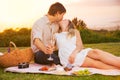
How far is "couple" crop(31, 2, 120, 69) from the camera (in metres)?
5.41

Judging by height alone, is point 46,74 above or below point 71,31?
below

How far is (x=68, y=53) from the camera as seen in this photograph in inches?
221

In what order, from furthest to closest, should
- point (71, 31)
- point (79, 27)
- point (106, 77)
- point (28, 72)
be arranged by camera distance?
point (79, 27) → point (71, 31) → point (28, 72) → point (106, 77)

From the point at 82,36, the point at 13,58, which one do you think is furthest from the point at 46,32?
the point at 82,36

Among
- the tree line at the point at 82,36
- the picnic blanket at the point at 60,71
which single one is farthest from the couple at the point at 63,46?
the tree line at the point at 82,36

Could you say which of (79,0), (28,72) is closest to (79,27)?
(79,0)

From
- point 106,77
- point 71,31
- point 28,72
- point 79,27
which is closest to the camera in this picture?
point 106,77

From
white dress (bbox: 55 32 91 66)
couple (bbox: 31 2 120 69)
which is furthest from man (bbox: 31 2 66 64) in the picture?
white dress (bbox: 55 32 91 66)

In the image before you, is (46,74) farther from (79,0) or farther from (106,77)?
(79,0)

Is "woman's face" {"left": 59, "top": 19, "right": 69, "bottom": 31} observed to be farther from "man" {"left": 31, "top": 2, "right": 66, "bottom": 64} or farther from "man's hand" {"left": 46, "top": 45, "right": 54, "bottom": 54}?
"man's hand" {"left": 46, "top": 45, "right": 54, "bottom": 54}

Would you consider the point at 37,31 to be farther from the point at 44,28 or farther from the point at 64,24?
the point at 64,24

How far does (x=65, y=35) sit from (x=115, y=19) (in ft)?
4.53

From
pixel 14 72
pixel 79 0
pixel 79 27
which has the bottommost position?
pixel 14 72

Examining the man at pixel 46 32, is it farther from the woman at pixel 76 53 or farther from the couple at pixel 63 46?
the woman at pixel 76 53
